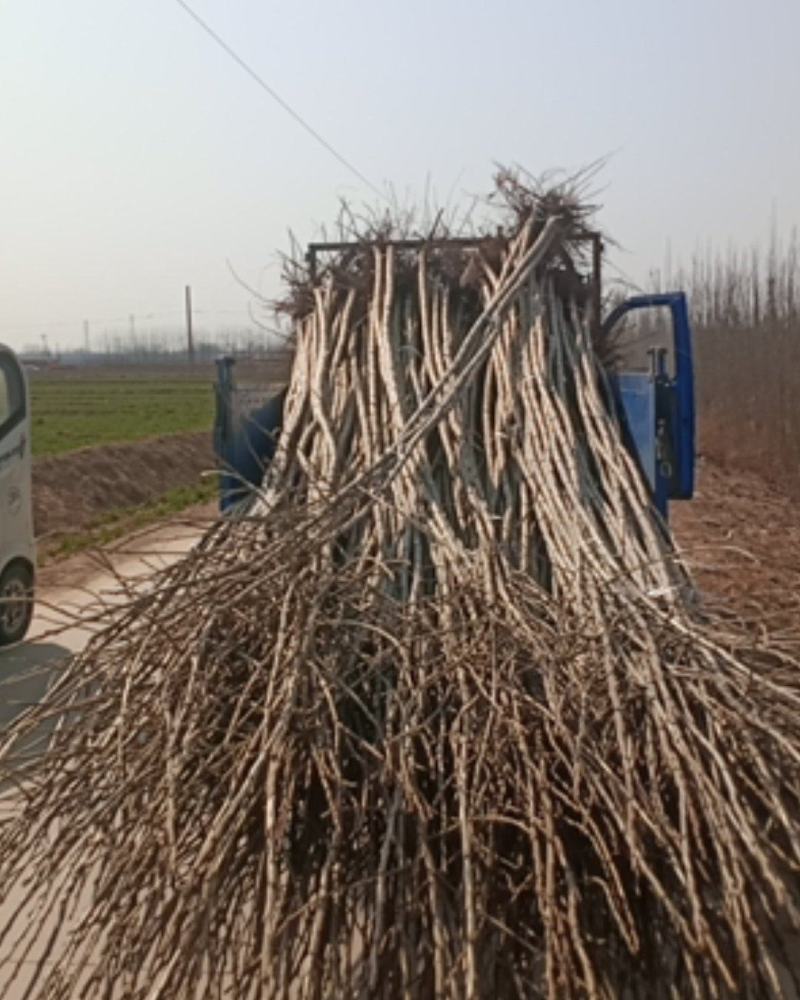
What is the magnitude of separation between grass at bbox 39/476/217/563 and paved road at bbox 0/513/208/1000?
0.68 meters

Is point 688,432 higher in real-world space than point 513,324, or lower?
lower

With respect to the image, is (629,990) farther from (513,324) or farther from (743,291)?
(743,291)

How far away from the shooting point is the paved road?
3.70m

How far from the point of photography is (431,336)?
516 centimetres

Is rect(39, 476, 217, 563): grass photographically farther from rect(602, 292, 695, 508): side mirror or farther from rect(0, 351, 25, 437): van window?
rect(602, 292, 695, 508): side mirror

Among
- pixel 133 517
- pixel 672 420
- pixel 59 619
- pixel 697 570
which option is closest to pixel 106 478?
pixel 133 517

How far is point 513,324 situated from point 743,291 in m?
17.9

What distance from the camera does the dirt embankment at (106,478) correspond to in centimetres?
1705

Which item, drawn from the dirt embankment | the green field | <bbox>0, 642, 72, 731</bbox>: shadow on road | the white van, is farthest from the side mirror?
the green field

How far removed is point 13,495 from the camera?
30.9 feet

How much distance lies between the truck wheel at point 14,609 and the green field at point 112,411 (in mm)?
6421

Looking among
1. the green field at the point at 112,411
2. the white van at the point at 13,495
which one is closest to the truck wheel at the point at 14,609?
the white van at the point at 13,495

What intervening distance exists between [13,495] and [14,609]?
73cm

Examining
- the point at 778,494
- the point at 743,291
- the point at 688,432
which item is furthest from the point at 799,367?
the point at 688,432
